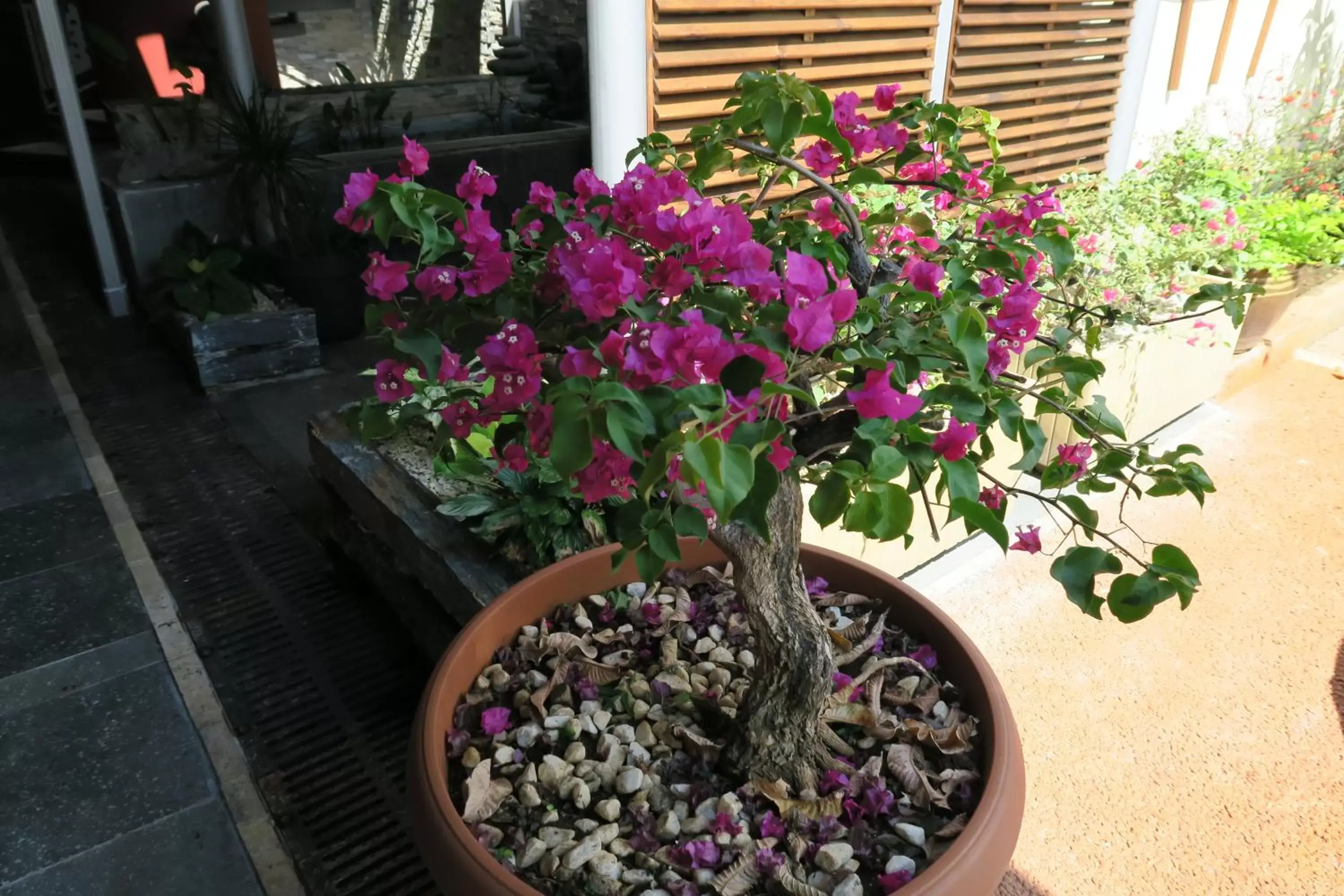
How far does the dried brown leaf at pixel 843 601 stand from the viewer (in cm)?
163

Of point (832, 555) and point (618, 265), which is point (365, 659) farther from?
point (618, 265)

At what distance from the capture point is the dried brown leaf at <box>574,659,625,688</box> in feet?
4.97

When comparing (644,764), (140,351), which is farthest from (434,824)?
(140,351)

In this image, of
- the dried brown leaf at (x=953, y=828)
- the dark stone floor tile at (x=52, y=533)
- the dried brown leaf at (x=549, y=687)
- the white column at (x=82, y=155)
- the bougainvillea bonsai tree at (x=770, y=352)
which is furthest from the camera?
the white column at (x=82, y=155)

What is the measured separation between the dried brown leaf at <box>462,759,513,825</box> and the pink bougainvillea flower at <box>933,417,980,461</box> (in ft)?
2.60

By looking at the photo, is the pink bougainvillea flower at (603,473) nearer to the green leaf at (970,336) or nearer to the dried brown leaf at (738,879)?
the green leaf at (970,336)

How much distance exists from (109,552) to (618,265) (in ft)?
7.76

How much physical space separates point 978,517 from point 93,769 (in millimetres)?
1898

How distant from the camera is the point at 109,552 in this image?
261cm

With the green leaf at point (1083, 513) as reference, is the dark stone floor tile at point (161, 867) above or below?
below

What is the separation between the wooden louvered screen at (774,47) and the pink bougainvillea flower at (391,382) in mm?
1771

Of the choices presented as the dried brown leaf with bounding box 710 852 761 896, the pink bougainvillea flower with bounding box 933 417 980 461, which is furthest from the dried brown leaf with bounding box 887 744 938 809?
the pink bougainvillea flower with bounding box 933 417 980 461

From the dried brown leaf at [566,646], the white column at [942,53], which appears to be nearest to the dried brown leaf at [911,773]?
the dried brown leaf at [566,646]

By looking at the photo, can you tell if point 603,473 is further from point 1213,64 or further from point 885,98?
point 1213,64
